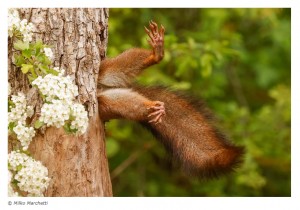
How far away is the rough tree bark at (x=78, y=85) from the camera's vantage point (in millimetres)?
4402

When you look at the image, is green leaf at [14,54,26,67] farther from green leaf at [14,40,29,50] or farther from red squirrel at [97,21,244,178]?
red squirrel at [97,21,244,178]

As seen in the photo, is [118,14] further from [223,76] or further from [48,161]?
[48,161]

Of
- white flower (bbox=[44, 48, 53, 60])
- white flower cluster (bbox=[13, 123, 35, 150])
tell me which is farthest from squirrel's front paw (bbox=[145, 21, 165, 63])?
white flower cluster (bbox=[13, 123, 35, 150])

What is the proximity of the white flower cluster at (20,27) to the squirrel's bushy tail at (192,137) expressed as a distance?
104cm

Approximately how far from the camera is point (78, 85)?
14.6ft

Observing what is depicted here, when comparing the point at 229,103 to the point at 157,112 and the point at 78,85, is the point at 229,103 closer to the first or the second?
the point at 157,112

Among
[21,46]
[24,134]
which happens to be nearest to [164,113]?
[24,134]

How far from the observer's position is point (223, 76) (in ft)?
28.2

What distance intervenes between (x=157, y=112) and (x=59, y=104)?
2.71 ft

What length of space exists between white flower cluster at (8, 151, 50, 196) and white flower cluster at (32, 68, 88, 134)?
308mm

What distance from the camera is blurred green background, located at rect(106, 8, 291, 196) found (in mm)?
7887

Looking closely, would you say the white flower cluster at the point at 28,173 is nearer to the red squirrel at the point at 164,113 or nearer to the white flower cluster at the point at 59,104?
the white flower cluster at the point at 59,104

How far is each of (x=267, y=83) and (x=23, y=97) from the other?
5.05m
